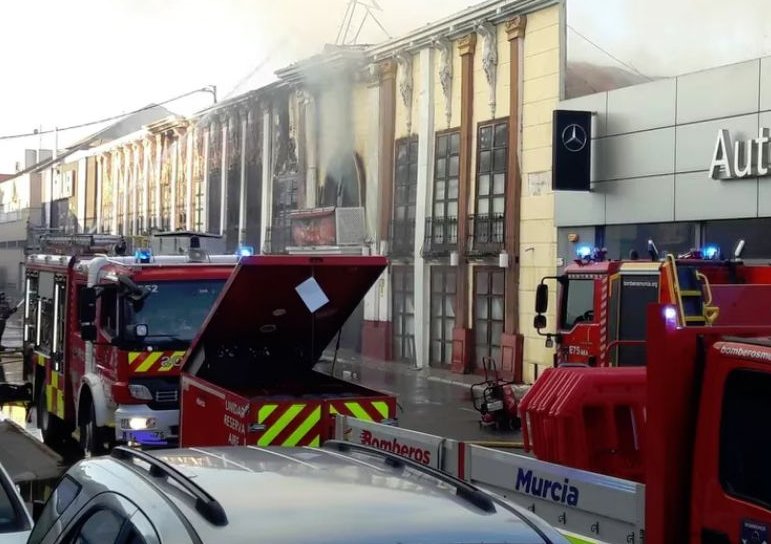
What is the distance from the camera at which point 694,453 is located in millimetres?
3695

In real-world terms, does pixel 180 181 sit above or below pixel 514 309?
above

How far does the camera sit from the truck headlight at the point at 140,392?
9.81 meters

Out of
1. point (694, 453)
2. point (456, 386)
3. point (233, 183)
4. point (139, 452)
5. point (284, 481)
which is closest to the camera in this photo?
point (284, 481)

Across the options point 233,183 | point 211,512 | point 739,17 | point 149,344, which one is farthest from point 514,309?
point 211,512

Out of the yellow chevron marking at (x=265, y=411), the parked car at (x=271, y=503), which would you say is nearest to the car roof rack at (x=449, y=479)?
the parked car at (x=271, y=503)

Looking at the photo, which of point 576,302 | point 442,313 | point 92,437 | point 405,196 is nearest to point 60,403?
point 92,437

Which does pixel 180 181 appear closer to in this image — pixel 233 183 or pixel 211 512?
pixel 233 183

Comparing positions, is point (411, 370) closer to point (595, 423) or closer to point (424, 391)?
point (424, 391)

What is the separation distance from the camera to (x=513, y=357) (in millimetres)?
20656

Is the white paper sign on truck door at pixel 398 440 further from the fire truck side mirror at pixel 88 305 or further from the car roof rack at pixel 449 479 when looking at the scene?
the fire truck side mirror at pixel 88 305

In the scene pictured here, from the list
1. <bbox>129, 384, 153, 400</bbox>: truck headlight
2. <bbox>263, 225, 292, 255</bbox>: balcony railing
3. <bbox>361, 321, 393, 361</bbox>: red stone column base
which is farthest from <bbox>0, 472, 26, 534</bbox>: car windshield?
<bbox>263, 225, 292, 255</bbox>: balcony railing

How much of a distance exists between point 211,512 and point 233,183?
32756 millimetres

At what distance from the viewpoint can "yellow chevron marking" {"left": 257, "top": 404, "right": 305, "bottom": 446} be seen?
7125 millimetres

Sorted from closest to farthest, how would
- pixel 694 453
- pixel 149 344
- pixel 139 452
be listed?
pixel 139 452, pixel 694 453, pixel 149 344
